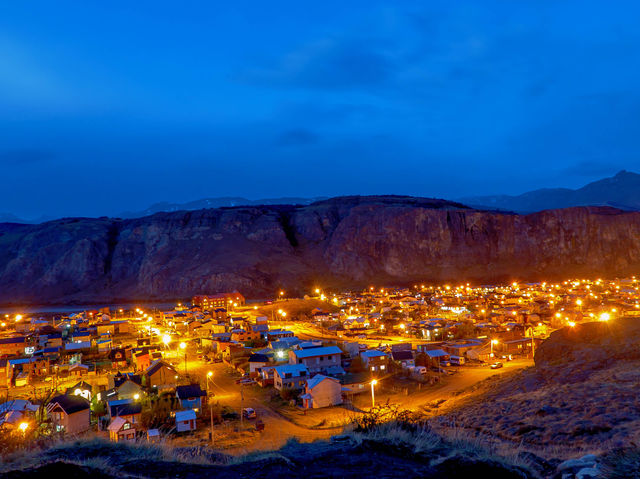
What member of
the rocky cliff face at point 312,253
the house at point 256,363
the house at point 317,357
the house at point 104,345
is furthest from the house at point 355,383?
the rocky cliff face at point 312,253

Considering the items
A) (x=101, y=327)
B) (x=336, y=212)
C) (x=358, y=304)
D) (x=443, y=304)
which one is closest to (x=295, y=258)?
(x=336, y=212)

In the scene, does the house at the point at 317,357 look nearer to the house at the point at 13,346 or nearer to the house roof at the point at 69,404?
the house roof at the point at 69,404

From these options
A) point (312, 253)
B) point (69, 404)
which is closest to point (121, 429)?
point (69, 404)

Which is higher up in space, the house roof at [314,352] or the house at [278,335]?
the house roof at [314,352]

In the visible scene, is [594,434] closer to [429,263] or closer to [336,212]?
[429,263]

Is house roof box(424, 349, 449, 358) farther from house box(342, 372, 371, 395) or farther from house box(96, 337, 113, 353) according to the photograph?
house box(96, 337, 113, 353)

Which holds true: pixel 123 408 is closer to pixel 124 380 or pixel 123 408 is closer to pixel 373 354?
pixel 124 380
